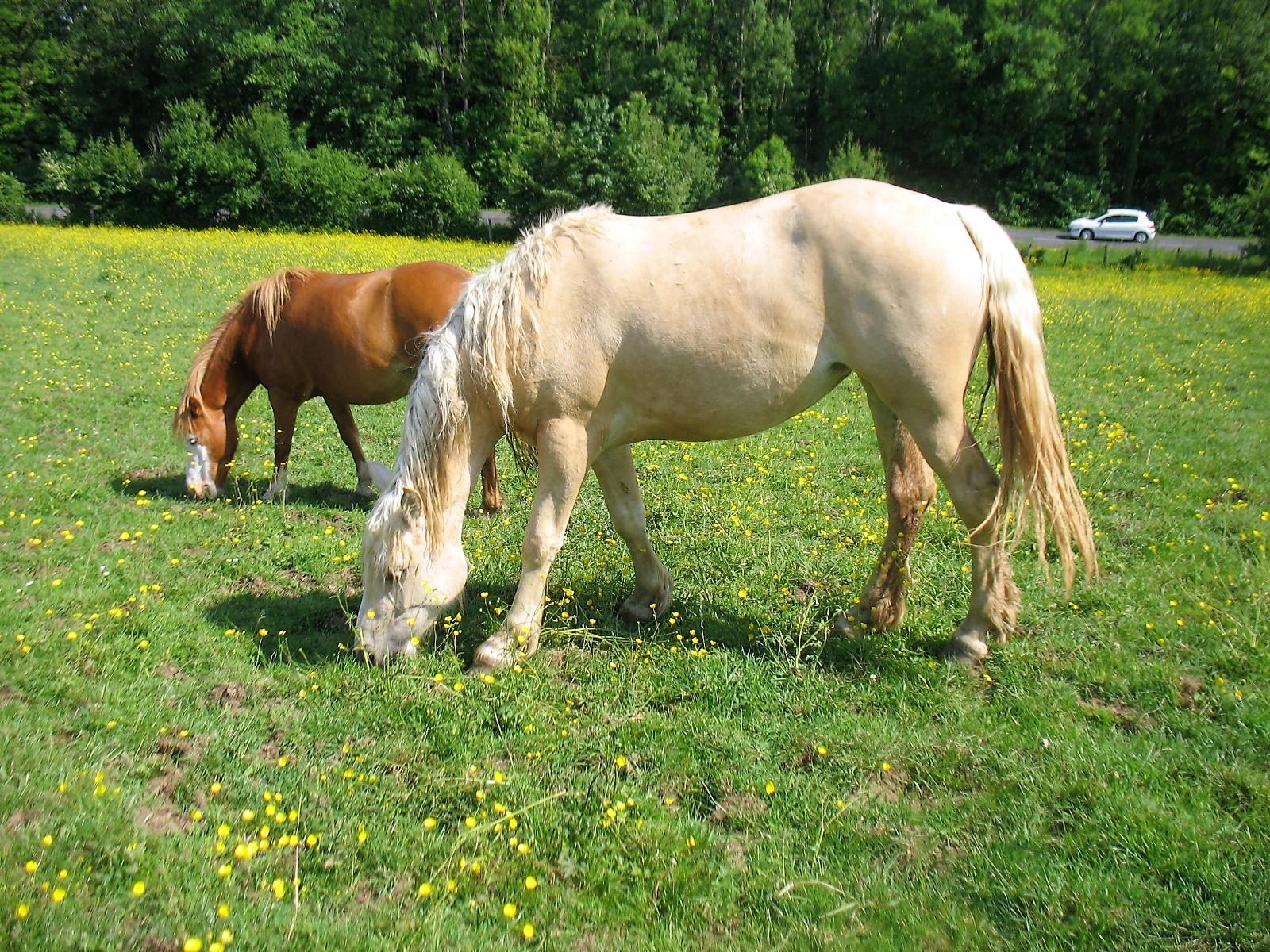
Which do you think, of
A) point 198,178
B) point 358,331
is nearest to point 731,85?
point 198,178

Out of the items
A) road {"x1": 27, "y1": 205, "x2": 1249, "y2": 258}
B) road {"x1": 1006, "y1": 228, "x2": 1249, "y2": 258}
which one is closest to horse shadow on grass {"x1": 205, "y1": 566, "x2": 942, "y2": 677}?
road {"x1": 27, "y1": 205, "x2": 1249, "y2": 258}

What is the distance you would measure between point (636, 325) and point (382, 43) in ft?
151

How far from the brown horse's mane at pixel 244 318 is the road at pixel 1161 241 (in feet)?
104

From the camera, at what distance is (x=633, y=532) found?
498 cm

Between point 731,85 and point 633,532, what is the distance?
48971 mm

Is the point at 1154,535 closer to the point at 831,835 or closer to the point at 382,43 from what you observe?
the point at 831,835

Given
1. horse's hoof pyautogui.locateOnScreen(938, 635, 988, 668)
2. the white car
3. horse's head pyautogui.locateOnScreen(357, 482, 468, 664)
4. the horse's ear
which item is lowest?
horse's hoof pyautogui.locateOnScreen(938, 635, 988, 668)

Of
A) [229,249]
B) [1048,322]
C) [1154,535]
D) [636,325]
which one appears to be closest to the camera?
[636,325]

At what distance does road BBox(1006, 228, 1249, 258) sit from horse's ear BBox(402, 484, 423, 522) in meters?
33.7

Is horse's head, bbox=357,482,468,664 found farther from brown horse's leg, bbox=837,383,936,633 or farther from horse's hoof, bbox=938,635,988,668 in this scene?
horse's hoof, bbox=938,635,988,668

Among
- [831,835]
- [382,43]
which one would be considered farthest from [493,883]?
[382,43]

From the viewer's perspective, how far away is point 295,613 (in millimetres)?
5129

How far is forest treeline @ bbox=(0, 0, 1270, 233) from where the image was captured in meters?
42.4

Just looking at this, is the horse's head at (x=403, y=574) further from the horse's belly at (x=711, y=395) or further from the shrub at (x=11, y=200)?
the shrub at (x=11, y=200)
